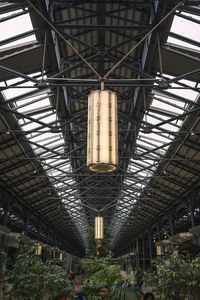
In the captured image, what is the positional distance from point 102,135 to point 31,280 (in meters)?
6.25

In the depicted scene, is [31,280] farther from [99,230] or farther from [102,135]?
[99,230]

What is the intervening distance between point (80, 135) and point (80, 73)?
7.17 metres

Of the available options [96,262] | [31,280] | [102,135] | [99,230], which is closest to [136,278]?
[99,230]

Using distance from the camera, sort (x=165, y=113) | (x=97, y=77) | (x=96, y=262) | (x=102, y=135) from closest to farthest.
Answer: (x=102, y=135) < (x=96, y=262) < (x=97, y=77) < (x=165, y=113)

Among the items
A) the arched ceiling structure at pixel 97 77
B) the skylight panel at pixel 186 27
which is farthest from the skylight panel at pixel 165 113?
the skylight panel at pixel 186 27

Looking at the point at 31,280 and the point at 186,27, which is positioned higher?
the point at 186,27

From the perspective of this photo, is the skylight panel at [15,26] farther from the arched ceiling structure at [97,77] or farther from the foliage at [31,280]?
the foliage at [31,280]

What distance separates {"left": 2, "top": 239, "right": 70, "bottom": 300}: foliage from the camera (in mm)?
8805

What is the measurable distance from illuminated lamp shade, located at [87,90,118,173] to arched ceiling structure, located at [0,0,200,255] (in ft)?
3.33

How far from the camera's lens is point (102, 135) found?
16.2 feet

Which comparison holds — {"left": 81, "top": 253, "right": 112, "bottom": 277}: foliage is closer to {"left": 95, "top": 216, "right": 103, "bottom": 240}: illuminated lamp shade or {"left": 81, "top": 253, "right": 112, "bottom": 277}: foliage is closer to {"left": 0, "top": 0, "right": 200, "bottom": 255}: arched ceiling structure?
{"left": 95, "top": 216, "right": 103, "bottom": 240}: illuminated lamp shade

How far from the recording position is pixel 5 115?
15.0 metres

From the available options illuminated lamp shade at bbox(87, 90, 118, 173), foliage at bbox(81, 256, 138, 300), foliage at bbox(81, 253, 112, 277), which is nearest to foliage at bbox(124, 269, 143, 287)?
foliage at bbox(81, 253, 112, 277)

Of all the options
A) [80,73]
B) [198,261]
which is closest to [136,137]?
[80,73]
